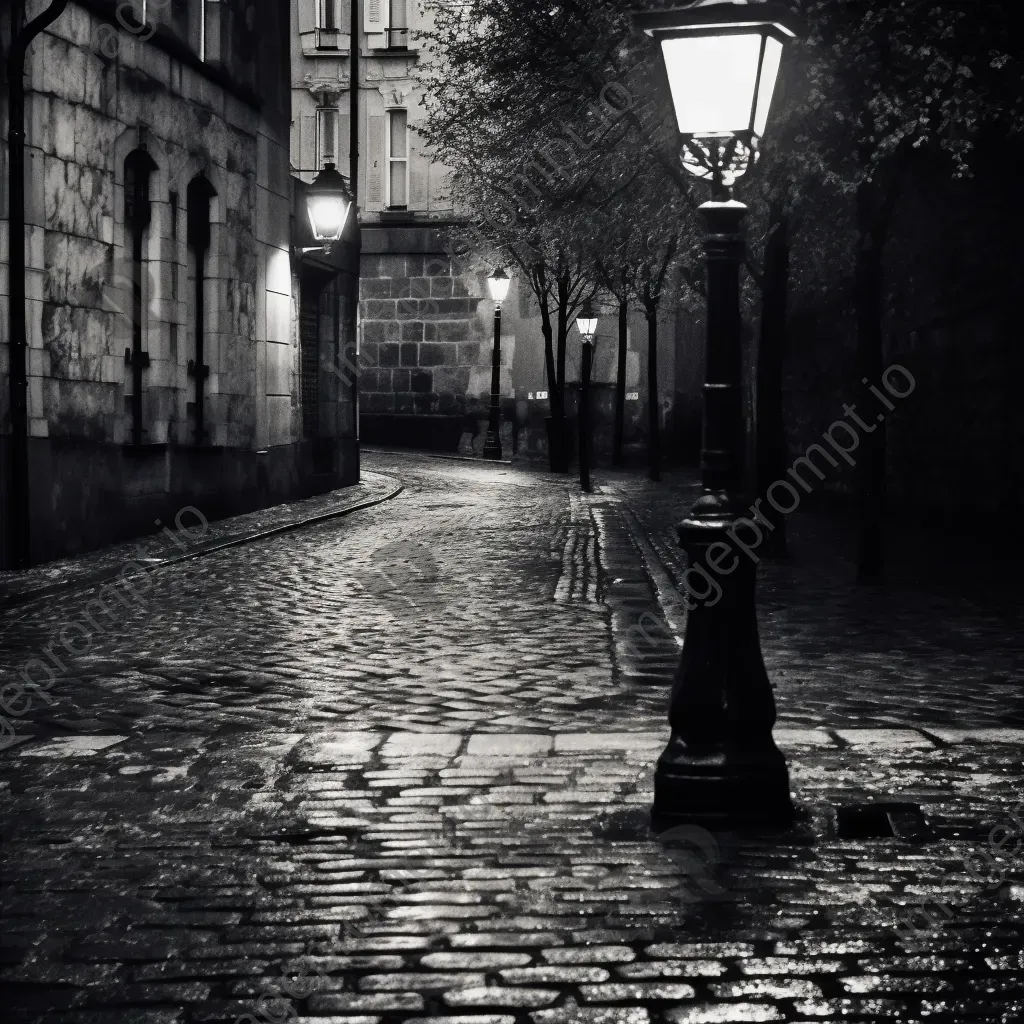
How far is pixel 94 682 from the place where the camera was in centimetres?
799

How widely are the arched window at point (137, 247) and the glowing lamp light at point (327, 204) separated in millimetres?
4250

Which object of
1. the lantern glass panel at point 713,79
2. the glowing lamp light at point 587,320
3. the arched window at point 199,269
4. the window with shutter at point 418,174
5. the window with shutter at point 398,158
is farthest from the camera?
the window with shutter at point 398,158

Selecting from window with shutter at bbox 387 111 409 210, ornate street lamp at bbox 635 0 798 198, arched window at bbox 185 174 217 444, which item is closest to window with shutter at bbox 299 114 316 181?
window with shutter at bbox 387 111 409 210

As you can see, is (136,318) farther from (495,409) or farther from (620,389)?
(495,409)

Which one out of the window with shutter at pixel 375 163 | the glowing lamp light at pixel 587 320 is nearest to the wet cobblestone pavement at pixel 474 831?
the glowing lamp light at pixel 587 320


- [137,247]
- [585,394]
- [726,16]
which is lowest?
[585,394]

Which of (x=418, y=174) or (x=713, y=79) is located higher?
(x=418, y=174)

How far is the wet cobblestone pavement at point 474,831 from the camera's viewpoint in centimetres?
378

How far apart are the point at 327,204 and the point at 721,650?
15.6 meters

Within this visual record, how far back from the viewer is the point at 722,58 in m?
5.37

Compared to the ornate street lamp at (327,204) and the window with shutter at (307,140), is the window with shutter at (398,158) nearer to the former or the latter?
the window with shutter at (307,140)

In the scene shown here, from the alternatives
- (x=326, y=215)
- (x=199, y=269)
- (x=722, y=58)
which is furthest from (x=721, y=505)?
(x=326, y=215)

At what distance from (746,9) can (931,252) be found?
12040 millimetres

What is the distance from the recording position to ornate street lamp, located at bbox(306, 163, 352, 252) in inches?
789
